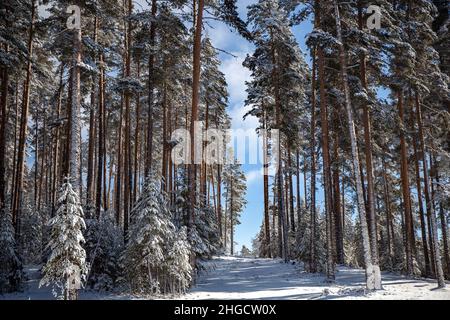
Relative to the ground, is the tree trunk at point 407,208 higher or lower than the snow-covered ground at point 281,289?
higher

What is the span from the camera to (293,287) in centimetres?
1367

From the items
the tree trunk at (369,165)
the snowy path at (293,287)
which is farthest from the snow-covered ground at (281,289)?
the tree trunk at (369,165)

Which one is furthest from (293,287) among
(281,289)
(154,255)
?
(154,255)

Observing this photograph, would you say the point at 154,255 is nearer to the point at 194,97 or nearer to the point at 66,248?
the point at 66,248

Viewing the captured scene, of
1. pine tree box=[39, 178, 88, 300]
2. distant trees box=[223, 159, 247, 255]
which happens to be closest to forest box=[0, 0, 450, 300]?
pine tree box=[39, 178, 88, 300]

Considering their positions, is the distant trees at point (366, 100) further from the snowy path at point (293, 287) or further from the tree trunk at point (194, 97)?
the tree trunk at point (194, 97)

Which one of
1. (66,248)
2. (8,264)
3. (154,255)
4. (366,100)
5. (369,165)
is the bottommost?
(8,264)

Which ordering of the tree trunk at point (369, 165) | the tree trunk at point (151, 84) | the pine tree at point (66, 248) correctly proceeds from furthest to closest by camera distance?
the tree trunk at point (151, 84) → the tree trunk at point (369, 165) → the pine tree at point (66, 248)

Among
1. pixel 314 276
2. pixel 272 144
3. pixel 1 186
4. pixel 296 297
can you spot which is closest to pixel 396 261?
pixel 314 276

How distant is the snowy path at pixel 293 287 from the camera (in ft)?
39.1

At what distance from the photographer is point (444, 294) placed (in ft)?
44.5

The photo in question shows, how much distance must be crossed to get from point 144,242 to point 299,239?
1274cm

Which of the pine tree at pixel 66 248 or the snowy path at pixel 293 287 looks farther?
the snowy path at pixel 293 287
